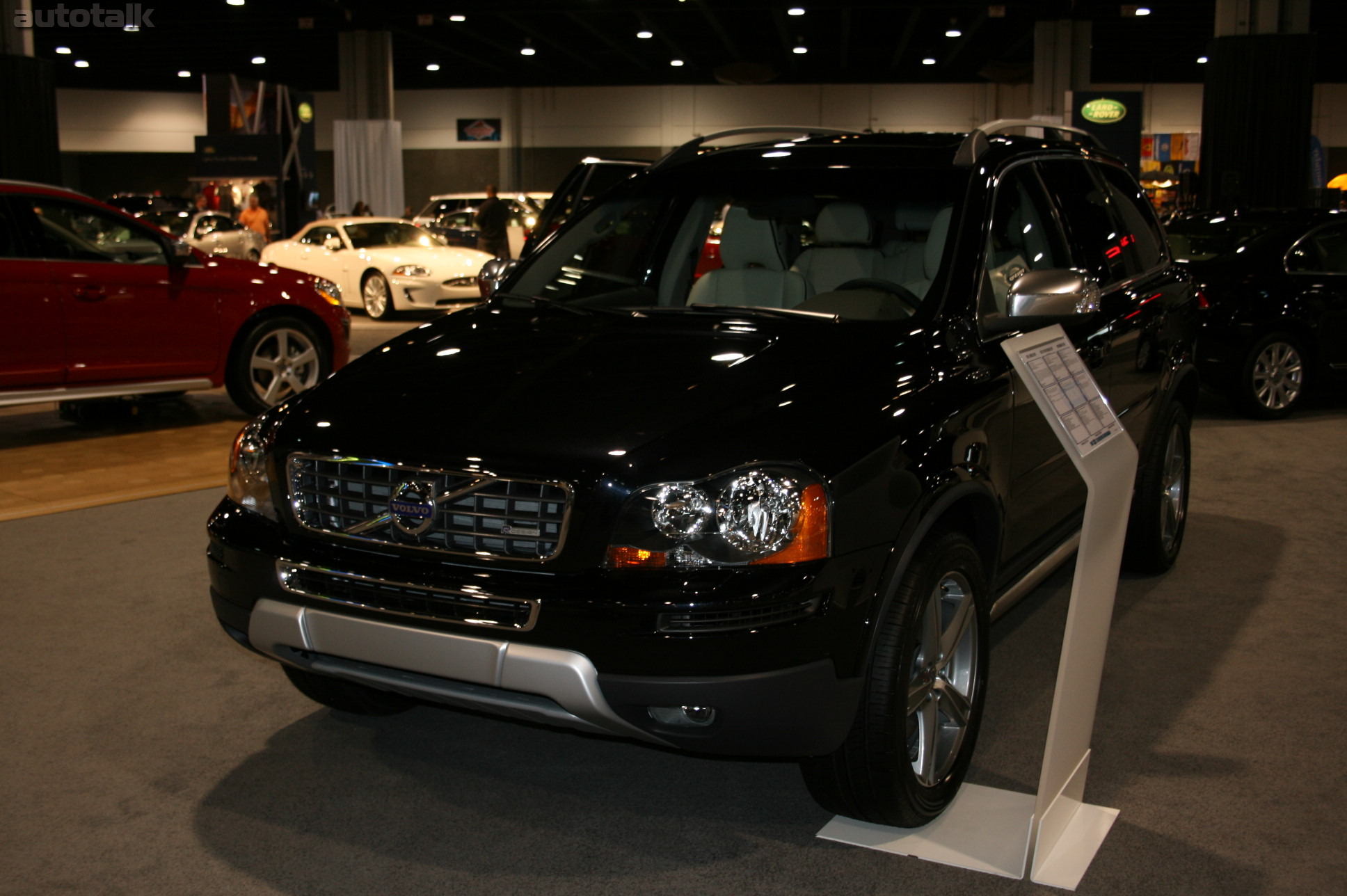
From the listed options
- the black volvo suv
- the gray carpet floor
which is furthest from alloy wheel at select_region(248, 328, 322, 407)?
the black volvo suv

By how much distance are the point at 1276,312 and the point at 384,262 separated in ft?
36.1

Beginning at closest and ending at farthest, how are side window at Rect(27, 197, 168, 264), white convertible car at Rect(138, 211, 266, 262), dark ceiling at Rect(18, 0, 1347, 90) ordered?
side window at Rect(27, 197, 168, 264) → white convertible car at Rect(138, 211, 266, 262) → dark ceiling at Rect(18, 0, 1347, 90)

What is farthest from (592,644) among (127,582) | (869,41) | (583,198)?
(869,41)

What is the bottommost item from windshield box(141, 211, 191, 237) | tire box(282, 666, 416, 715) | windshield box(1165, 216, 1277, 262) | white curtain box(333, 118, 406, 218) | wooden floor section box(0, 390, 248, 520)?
tire box(282, 666, 416, 715)

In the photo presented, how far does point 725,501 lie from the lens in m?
2.55

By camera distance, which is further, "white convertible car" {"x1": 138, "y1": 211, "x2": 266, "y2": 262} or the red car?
"white convertible car" {"x1": 138, "y1": 211, "x2": 266, "y2": 262}

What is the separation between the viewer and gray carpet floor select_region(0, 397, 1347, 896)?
9.32ft

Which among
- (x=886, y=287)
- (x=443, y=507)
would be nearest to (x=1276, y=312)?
(x=886, y=287)

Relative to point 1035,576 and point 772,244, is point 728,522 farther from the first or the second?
point 772,244

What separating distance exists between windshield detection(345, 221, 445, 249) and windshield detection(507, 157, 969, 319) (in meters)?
12.5

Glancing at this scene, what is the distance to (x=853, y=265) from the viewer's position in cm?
400

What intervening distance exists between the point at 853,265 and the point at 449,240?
17.7 meters

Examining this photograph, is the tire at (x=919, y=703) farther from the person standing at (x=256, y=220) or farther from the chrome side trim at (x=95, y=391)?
the person standing at (x=256, y=220)

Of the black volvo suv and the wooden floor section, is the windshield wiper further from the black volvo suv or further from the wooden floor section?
the wooden floor section
